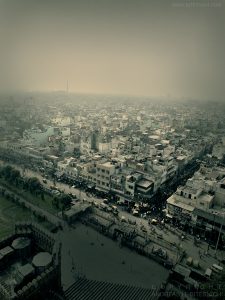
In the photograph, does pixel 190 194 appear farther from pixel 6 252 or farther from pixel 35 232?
pixel 6 252

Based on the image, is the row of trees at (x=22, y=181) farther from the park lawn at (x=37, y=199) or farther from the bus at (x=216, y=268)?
the bus at (x=216, y=268)

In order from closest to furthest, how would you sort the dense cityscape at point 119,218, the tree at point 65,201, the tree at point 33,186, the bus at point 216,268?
1. the dense cityscape at point 119,218
2. the bus at point 216,268
3. the tree at point 65,201
4. the tree at point 33,186

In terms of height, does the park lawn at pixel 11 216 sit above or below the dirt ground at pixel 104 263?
above

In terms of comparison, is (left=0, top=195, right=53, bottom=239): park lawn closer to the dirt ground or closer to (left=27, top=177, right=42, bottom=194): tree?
(left=27, top=177, right=42, bottom=194): tree

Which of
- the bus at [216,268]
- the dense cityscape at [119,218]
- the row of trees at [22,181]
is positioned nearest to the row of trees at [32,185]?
the row of trees at [22,181]

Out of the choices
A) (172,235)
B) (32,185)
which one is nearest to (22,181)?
(32,185)

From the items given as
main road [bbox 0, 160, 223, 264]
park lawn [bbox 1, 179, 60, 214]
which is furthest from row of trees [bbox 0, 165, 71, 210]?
main road [bbox 0, 160, 223, 264]
